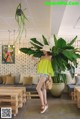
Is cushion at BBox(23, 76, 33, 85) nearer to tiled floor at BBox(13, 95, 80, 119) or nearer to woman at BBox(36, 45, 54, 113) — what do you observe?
tiled floor at BBox(13, 95, 80, 119)

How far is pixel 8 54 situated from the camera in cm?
957

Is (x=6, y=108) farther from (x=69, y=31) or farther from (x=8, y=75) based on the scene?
(x=69, y=31)

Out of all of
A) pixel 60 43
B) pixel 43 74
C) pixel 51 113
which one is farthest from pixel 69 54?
pixel 51 113

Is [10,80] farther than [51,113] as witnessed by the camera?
Yes

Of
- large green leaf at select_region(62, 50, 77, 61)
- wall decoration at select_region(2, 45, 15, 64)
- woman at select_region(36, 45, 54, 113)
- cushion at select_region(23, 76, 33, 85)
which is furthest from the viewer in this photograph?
wall decoration at select_region(2, 45, 15, 64)

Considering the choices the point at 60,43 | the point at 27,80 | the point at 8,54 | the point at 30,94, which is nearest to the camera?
the point at 60,43

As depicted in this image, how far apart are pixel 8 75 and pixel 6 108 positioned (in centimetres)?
467

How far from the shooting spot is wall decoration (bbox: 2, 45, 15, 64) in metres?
9.45

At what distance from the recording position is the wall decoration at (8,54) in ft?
31.0

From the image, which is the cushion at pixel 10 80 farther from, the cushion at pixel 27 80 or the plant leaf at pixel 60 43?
the plant leaf at pixel 60 43

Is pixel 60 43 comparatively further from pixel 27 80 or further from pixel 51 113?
pixel 27 80

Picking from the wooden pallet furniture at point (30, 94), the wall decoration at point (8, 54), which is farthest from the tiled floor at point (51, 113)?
the wall decoration at point (8, 54)

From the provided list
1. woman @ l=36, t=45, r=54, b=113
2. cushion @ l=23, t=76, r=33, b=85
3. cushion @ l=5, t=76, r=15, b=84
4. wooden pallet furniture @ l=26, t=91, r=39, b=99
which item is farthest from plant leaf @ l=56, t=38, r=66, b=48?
cushion @ l=5, t=76, r=15, b=84

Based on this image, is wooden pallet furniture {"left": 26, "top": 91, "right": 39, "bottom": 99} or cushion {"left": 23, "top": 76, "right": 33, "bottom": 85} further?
cushion {"left": 23, "top": 76, "right": 33, "bottom": 85}
